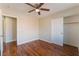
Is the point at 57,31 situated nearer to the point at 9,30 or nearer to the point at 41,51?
the point at 41,51

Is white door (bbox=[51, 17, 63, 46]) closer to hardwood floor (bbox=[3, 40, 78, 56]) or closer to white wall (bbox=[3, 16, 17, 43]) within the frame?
hardwood floor (bbox=[3, 40, 78, 56])

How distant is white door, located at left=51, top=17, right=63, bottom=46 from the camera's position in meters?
4.22

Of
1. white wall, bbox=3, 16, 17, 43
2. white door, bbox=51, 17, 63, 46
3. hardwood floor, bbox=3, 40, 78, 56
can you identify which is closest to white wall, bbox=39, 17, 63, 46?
white door, bbox=51, 17, 63, 46

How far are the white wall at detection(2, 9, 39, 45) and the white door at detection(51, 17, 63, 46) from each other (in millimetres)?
1670

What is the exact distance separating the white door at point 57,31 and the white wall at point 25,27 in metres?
1.67

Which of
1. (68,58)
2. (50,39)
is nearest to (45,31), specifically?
(50,39)

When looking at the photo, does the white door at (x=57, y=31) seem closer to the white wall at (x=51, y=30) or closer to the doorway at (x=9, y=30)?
the white wall at (x=51, y=30)

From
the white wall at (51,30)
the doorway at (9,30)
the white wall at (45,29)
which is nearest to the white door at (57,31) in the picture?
the white wall at (51,30)

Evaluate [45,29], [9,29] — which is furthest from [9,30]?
[45,29]

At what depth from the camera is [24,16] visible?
16.1 ft

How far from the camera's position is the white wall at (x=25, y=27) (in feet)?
14.4

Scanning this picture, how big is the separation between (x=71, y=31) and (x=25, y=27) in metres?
3.02

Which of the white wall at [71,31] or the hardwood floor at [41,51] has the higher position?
the white wall at [71,31]

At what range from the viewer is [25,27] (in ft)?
16.6
